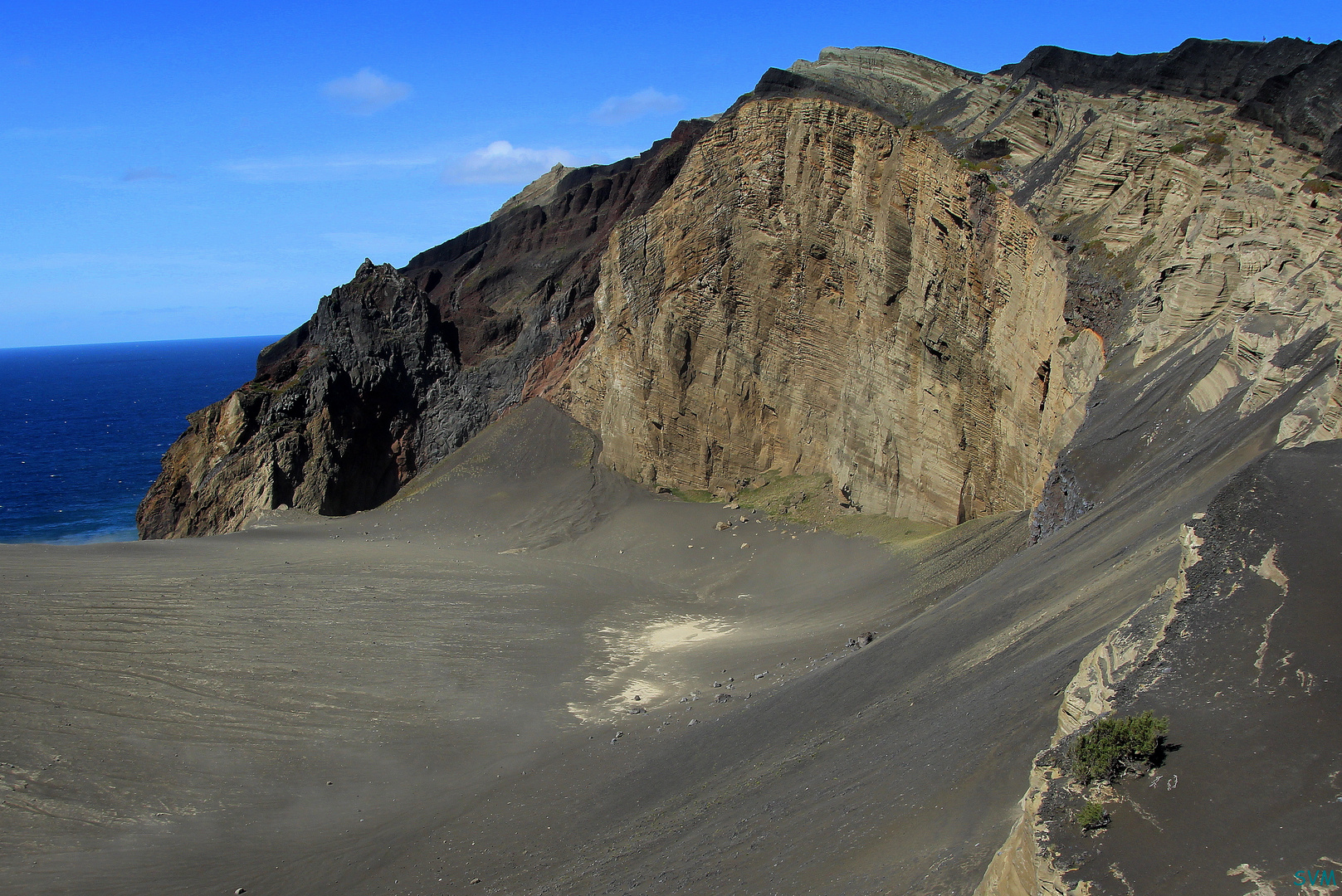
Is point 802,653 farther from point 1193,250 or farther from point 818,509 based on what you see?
point 1193,250

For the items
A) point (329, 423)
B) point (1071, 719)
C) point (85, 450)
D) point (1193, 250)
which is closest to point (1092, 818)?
point (1071, 719)

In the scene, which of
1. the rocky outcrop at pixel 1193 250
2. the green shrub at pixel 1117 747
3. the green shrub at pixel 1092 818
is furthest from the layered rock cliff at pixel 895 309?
the green shrub at pixel 1092 818

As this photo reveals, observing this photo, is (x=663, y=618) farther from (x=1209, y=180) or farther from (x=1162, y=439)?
(x=1209, y=180)

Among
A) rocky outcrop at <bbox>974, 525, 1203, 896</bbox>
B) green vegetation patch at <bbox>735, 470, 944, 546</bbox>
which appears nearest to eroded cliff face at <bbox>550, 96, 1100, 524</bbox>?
green vegetation patch at <bbox>735, 470, 944, 546</bbox>

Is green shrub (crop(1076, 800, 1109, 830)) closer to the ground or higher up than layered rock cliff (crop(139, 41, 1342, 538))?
closer to the ground

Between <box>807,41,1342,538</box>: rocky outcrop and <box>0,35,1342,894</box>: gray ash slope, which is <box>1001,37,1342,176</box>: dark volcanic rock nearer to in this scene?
<box>0,35,1342,894</box>: gray ash slope
